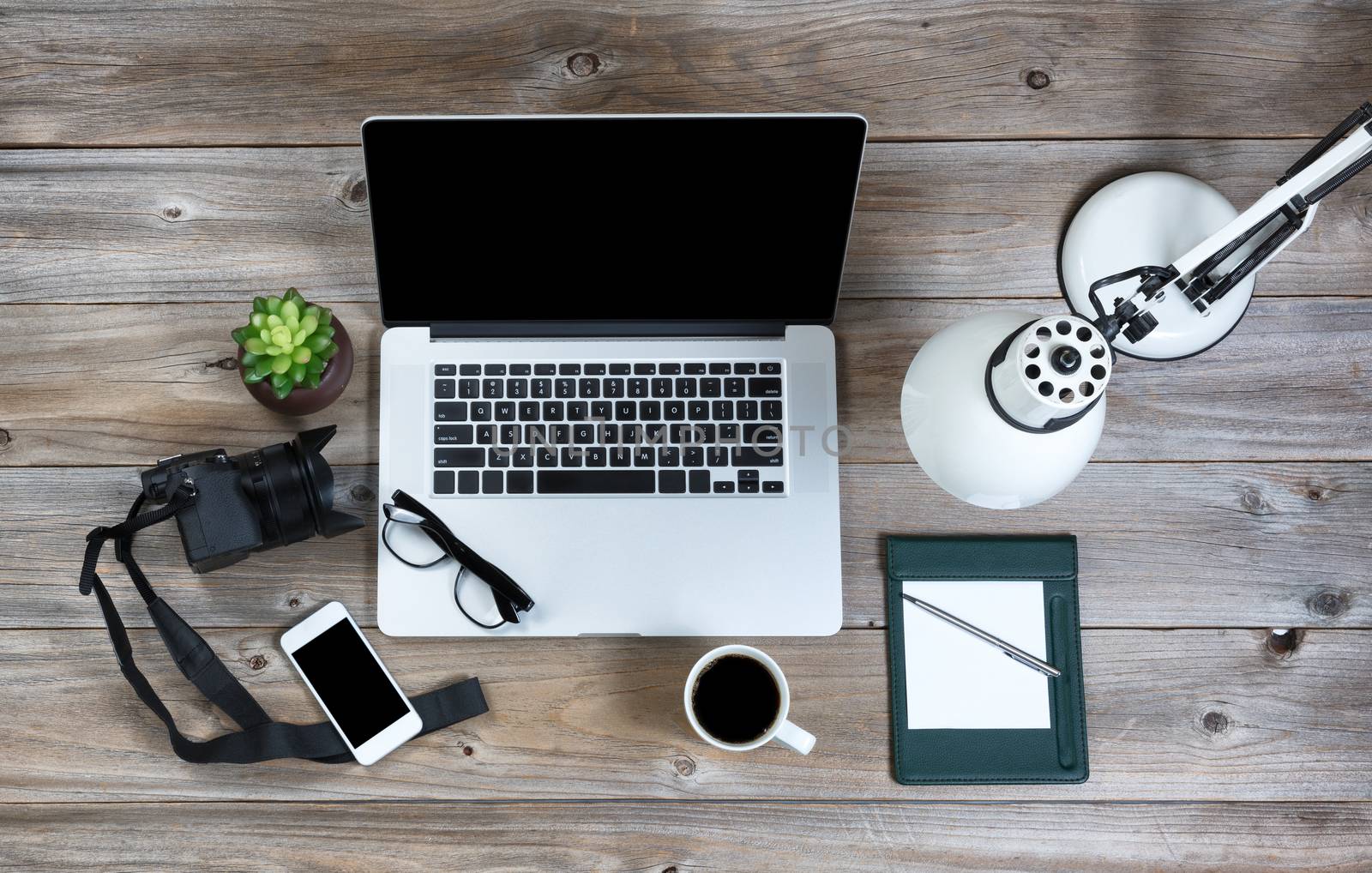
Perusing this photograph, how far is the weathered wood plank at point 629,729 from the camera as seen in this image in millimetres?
958

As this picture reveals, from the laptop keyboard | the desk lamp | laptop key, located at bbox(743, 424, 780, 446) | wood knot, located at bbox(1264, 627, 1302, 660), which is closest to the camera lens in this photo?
the laptop keyboard

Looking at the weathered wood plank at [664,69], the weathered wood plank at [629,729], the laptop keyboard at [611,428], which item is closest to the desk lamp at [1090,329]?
the weathered wood plank at [664,69]

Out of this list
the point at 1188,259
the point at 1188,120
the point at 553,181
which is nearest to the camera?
the point at 1188,259

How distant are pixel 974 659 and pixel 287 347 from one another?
742 millimetres

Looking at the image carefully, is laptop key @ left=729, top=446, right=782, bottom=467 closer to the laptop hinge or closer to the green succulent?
the laptop hinge

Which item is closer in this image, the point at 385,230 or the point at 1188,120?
the point at 385,230

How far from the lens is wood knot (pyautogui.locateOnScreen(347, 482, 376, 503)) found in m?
0.98

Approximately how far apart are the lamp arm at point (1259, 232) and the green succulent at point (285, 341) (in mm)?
677

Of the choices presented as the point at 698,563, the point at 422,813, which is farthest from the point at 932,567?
the point at 422,813

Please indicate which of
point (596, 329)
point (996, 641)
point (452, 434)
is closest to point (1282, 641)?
point (996, 641)

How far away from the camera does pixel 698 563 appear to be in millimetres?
948

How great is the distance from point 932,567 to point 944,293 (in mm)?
295

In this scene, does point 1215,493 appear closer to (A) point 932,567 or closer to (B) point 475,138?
(A) point 932,567

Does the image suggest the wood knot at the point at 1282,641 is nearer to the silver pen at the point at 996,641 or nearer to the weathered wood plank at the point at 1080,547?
the weathered wood plank at the point at 1080,547
